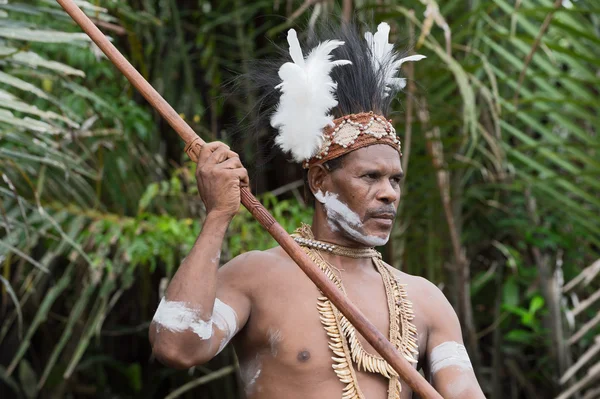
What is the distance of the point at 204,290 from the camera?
2303mm

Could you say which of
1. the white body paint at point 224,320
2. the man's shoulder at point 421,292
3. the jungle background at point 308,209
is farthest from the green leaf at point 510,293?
the white body paint at point 224,320

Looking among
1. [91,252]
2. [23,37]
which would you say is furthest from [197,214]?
[23,37]

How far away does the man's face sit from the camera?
2.58 meters

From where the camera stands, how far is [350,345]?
250cm

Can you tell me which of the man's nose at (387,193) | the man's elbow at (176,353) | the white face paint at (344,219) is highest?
the man's nose at (387,193)

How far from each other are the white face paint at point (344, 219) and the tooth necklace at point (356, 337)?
73 mm

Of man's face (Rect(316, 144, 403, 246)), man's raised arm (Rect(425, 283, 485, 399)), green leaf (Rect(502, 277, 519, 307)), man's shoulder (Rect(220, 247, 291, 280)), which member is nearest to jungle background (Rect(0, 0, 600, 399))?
green leaf (Rect(502, 277, 519, 307))

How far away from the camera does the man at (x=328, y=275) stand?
2.35 m

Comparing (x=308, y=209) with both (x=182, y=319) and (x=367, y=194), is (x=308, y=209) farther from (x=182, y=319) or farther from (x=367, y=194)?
(x=182, y=319)

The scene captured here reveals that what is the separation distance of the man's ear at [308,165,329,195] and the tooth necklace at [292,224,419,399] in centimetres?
15

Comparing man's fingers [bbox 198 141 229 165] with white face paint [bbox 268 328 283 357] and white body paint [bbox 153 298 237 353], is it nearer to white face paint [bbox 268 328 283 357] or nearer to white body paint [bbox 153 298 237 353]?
white body paint [bbox 153 298 237 353]

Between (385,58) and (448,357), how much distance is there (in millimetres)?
856

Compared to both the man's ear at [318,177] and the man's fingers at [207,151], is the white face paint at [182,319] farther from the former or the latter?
the man's ear at [318,177]

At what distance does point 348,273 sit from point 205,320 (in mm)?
504
